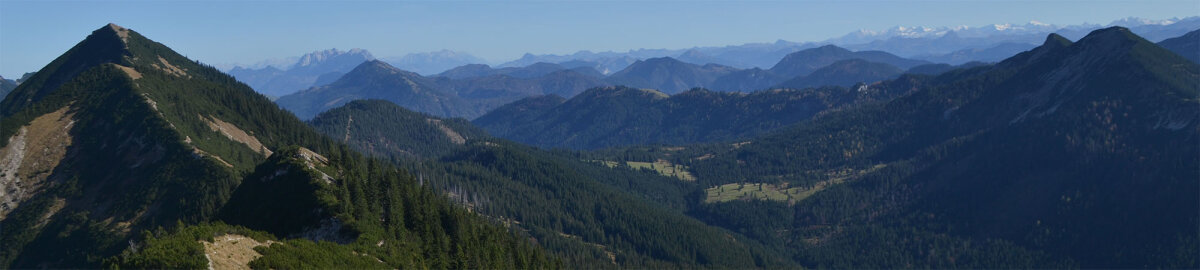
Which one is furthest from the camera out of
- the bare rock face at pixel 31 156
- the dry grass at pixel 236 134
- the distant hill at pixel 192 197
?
the dry grass at pixel 236 134

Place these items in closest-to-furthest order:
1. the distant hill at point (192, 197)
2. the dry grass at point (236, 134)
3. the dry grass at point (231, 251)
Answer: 1. the dry grass at point (231, 251)
2. the distant hill at point (192, 197)
3. the dry grass at point (236, 134)

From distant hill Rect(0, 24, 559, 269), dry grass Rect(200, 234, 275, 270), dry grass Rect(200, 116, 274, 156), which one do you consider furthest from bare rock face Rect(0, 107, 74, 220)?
dry grass Rect(200, 234, 275, 270)

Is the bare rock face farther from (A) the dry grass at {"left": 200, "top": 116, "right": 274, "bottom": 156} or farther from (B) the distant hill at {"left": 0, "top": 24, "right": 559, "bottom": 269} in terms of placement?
(A) the dry grass at {"left": 200, "top": 116, "right": 274, "bottom": 156}

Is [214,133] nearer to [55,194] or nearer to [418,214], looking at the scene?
[55,194]

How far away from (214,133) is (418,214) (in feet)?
326

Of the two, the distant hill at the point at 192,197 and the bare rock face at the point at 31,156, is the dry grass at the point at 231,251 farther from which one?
the bare rock face at the point at 31,156

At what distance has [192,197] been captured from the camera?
419 feet

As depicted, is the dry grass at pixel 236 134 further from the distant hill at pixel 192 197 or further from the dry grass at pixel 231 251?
the dry grass at pixel 231 251

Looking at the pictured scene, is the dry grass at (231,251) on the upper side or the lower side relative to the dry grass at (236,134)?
lower

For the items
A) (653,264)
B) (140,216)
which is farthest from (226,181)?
(653,264)

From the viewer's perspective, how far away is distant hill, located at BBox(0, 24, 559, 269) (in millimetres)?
71919

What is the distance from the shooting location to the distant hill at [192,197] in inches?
2831

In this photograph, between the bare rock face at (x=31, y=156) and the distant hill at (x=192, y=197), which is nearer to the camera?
the distant hill at (x=192, y=197)

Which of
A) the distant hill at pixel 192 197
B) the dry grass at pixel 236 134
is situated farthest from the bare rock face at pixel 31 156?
the dry grass at pixel 236 134
